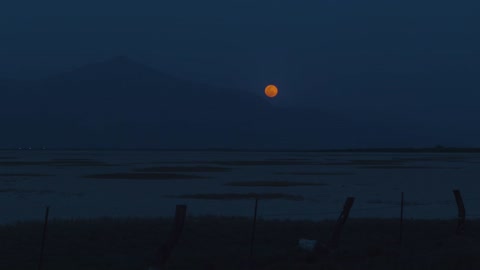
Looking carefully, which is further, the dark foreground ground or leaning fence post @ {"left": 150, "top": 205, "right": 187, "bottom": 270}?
the dark foreground ground

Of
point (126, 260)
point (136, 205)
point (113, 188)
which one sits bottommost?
point (126, 260)

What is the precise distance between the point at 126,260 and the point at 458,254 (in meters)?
6.19

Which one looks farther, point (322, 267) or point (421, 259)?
point (421, 259)

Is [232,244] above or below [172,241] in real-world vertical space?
above

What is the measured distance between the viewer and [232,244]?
16297 millimetres

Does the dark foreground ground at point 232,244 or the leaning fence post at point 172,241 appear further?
the dark foreground ground at point 232,244

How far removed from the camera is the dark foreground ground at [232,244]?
43.1 ft

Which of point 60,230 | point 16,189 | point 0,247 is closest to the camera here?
point 0,247

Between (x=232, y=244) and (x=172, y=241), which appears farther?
(x=232, y=244)

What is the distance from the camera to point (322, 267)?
12344mm

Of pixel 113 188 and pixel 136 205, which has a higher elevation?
pixel 113 188

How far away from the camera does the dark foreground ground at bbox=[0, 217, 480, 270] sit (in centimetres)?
1314

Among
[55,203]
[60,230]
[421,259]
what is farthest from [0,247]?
[55,203]

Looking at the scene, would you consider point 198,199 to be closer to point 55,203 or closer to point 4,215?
point 55,203
